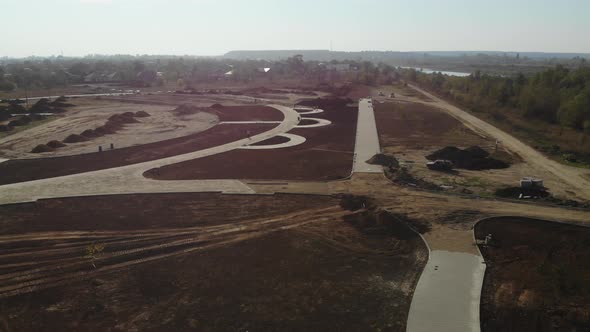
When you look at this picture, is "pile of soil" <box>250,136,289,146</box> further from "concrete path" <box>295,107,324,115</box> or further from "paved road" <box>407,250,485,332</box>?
"paved road" <box>407,250,485,332</box>

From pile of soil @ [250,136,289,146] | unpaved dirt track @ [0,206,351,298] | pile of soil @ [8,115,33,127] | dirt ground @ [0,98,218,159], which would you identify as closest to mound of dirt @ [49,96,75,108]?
dirt ground @ [0,98,218,159]

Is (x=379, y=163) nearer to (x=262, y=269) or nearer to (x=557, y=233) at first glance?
(x=557, y=233)

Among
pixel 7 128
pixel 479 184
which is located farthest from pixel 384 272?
pixel 7 128

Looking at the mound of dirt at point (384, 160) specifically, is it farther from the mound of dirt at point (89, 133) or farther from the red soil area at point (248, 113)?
the mound of dirt at point (89, 133)

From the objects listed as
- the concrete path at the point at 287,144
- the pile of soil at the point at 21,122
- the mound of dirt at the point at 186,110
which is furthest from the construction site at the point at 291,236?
the mound of dirt at the point at 186,110

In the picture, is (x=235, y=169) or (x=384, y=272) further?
(x=235, y=169)

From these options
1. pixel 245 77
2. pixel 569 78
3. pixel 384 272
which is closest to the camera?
pixel 384 272
